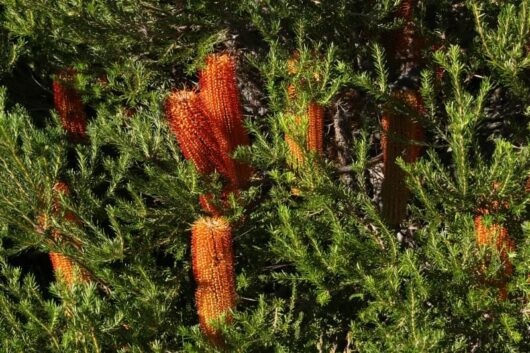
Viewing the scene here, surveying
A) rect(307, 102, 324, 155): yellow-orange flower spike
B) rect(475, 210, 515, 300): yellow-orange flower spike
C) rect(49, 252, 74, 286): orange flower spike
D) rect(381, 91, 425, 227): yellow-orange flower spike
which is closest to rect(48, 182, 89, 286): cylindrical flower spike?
rect(49, 252, 74, 286): orange flower spike

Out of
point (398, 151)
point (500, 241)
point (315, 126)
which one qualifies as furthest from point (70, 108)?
point (500, 241)

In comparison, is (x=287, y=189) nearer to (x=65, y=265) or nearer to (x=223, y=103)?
(x=223, y=103)

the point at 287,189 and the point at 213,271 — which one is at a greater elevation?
the point at 287,189

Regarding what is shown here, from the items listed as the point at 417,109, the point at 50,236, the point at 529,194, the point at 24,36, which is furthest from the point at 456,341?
the point at 24,36

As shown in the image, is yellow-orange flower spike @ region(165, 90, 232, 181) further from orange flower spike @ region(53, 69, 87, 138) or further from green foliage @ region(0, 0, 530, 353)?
orange flower spike @ region(53, 69, 87, 138)

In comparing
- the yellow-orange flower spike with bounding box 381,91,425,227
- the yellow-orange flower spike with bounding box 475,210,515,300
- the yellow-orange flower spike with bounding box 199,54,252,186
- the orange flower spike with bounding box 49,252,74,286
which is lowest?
the orange flower spike with bounding box 49,252,74,286

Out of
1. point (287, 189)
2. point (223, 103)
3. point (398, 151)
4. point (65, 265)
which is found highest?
point (223, 103)
